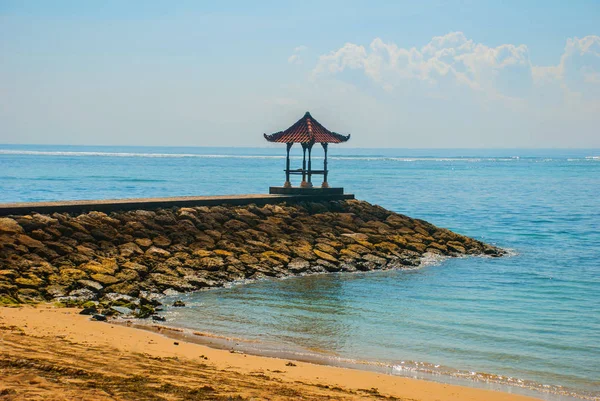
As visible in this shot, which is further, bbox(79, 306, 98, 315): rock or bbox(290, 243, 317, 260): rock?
bbox(290, 243, 317, 260): rock

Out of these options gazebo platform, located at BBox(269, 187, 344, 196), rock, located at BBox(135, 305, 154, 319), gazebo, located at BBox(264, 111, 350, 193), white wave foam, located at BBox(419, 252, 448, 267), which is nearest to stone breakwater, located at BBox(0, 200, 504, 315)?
white wave foam, located at BBox(419, 252, 448, 267)

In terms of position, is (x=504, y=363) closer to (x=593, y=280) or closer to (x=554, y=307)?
(x=554, y=307)

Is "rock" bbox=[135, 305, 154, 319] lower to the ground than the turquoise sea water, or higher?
higher

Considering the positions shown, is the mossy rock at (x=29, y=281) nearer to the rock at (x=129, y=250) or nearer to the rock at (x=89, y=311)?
the rock at (x=89, y=311)

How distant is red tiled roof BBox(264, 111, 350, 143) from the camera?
28147 mm

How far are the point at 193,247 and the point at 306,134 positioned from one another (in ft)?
28.9

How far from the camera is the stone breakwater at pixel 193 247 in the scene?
1689cm

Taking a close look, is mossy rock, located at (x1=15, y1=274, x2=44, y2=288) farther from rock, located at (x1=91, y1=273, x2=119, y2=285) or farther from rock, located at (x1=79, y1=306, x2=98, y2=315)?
rock, located at (x1=79, y1=306, x2=98, y2=315)

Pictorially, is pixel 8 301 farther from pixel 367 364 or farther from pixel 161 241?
pixel 367 364

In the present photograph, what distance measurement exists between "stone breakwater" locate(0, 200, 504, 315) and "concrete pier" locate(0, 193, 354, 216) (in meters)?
0.30

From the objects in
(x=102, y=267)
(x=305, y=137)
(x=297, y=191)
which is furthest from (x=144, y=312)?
(x=305, y=137)

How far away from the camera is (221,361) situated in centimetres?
1130

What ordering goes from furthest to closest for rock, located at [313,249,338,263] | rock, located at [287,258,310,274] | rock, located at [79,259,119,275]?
rock, located at [313,249,338,263]
rock, located at [287,258,310,274]
rock, located at [79,259,119,275]

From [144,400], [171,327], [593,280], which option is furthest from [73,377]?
[593,280]
